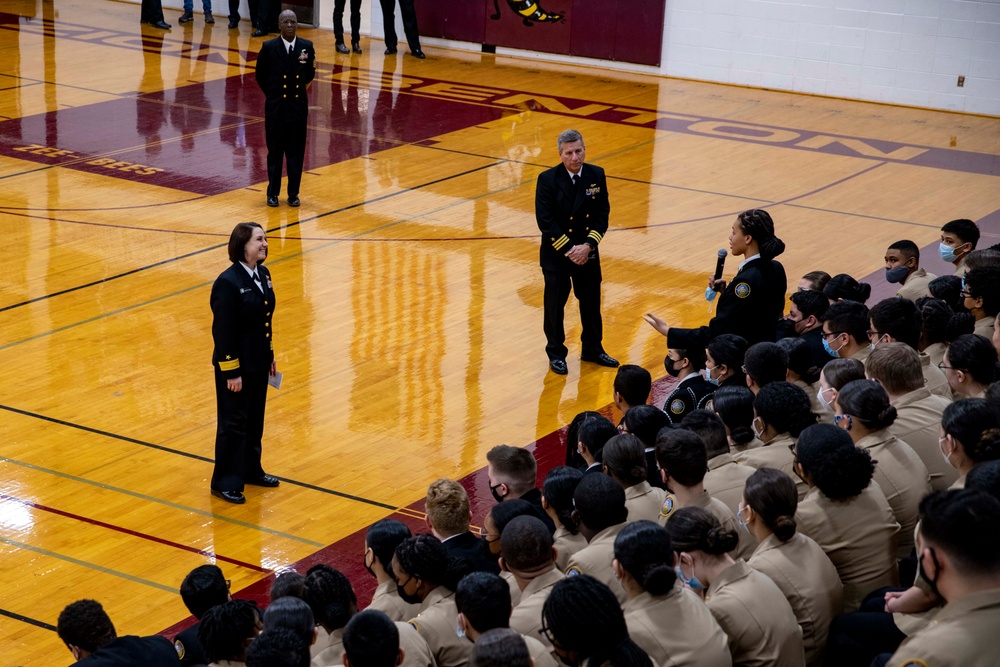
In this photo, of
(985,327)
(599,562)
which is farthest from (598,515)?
(985,327)

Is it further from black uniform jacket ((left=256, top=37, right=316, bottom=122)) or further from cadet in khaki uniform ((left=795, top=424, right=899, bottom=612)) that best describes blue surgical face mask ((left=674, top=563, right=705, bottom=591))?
black uniform jacket ((left=256, top=37, right=316, bottom=122))

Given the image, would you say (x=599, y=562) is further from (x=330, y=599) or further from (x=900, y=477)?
(x=900, y=477)

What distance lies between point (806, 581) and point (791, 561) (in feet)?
0.29

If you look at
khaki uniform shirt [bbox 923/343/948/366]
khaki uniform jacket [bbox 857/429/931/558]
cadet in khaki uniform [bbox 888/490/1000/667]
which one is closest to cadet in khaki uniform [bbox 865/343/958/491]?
khaki uniform jacket [bbox 857/429/931/558]

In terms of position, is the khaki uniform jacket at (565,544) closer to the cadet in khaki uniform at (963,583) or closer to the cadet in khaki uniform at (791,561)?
the cadet in khaki uniform at (791,561)

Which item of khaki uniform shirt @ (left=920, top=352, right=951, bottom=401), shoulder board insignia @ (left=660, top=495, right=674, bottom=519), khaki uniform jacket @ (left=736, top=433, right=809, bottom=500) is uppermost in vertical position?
khaki uniform shirt @ (left=920, top=352, right=951, bottom=401)

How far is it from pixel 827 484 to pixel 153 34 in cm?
1971

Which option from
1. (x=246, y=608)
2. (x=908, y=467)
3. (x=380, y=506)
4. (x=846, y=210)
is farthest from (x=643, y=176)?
(x=246, y=608)

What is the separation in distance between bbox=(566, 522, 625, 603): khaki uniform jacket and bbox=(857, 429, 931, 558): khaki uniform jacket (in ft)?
4.25

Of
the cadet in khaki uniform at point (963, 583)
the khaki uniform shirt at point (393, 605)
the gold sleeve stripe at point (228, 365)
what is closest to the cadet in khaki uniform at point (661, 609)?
the cadet in khaki uniform at point (963, 583)

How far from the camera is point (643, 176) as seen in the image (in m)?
15.2

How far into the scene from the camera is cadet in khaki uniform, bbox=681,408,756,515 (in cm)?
545

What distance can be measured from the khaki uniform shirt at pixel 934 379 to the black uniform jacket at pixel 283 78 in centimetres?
813

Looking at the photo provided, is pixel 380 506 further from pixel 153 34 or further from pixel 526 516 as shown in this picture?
pixel 153 34
